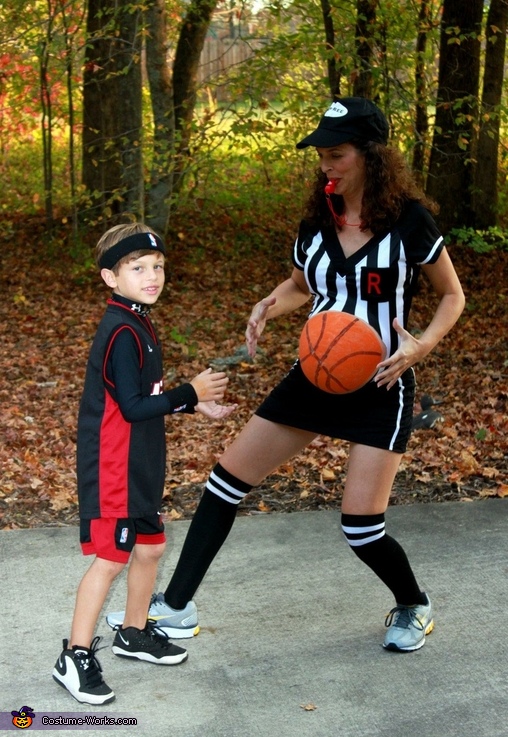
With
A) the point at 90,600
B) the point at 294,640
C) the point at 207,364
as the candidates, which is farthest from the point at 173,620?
the point at 207,364

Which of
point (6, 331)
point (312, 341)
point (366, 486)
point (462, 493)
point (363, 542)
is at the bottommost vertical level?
point (6, 331)

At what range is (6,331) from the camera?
11.3 meters

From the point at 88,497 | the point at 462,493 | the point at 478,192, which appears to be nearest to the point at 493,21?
the point at 478,192

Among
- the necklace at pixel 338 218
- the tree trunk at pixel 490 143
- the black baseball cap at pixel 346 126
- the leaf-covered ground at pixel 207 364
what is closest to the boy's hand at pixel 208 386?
the necklace at pixel 338 218

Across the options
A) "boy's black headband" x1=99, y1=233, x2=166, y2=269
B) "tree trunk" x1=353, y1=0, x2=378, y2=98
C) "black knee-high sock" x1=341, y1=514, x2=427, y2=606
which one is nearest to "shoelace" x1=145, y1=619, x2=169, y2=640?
"black knee-high sock" x1=341, y1=514, x2=427, y2=606

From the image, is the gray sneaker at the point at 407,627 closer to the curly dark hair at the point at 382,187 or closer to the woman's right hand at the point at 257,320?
the woman's right hand at the point at 257,320

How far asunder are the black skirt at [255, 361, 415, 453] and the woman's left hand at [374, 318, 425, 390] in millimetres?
134

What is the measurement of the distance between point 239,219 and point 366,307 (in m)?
11.7

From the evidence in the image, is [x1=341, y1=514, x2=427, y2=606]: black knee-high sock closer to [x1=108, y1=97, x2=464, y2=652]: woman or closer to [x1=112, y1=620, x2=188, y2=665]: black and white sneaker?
[x1=108, y1=97, x2=464, y2=652]: woman

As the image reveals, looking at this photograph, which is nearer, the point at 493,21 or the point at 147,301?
the point at 147,301

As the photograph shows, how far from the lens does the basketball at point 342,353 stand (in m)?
3.62

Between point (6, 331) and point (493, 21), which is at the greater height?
point (493, 21)

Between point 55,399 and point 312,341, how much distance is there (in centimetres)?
538

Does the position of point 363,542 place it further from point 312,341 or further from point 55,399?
point 55,399
